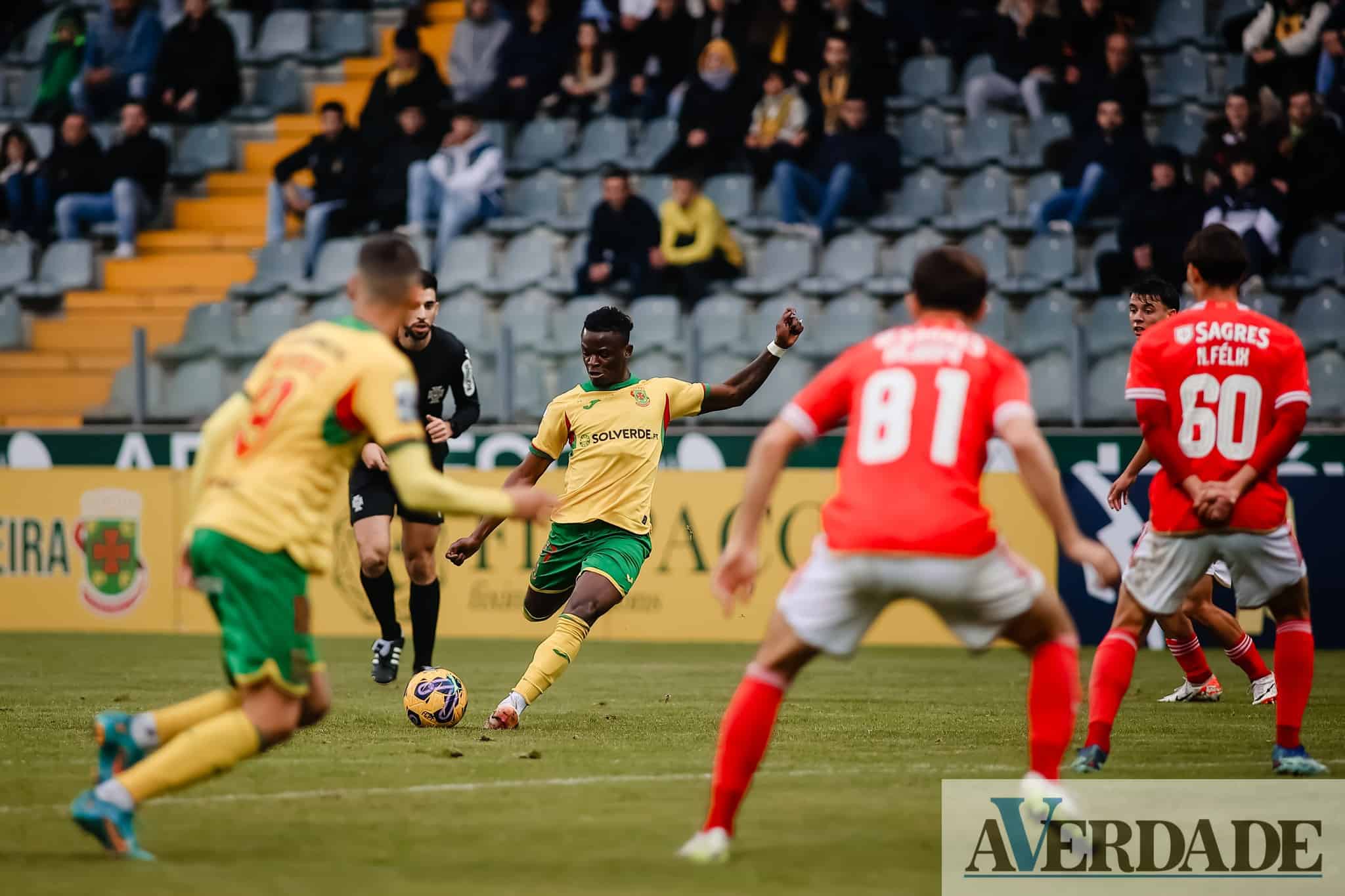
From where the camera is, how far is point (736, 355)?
16234 mm

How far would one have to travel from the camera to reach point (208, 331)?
18469mm

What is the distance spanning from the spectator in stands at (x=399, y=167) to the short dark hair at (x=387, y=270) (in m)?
13.5

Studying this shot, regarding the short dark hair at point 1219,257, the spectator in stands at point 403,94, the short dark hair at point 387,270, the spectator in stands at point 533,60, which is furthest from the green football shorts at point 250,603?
the spectator in stands at point 533,60

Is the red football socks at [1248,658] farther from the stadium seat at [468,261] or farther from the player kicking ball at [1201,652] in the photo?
the stadium seat at [468,261]

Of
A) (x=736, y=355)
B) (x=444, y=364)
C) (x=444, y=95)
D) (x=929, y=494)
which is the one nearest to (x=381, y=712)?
(x=444, y=364)

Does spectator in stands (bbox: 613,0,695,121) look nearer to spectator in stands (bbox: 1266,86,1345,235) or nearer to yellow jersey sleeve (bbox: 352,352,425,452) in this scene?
spectator in stands (bbox: 1266,86,1345,235)

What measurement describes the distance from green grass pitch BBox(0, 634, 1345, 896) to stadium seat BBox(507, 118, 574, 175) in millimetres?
8369

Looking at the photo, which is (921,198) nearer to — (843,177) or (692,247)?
(843,177)

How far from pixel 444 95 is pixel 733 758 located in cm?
1546

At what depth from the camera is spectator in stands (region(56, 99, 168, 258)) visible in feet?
66.3

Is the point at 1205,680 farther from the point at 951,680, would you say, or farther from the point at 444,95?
the point at 444,95

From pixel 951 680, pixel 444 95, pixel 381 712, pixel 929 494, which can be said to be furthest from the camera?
pixel 444 95

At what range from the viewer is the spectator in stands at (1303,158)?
1634 centimetres

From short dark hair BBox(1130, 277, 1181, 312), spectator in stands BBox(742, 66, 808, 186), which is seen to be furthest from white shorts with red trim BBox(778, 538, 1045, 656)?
spectator in stands BBox(742, 66, 808, 186)
